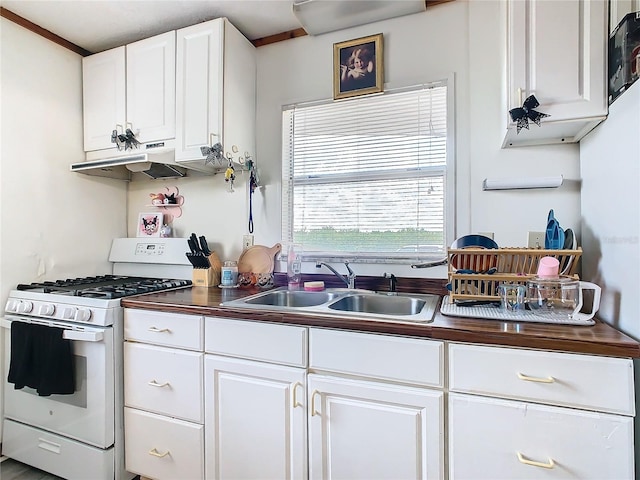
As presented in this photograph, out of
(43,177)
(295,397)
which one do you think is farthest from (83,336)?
(43,177)

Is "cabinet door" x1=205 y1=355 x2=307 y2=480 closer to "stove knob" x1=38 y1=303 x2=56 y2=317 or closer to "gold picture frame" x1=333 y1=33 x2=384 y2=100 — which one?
"stove knob" x1=38 y1=303 x2=56 y2=317

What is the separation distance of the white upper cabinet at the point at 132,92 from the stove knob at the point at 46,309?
1029mm

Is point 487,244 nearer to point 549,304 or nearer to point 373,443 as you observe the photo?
point 549,304

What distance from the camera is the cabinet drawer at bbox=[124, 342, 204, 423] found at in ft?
4.94

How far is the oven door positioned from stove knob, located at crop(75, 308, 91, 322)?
1.4 inches

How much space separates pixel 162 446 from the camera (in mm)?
1569

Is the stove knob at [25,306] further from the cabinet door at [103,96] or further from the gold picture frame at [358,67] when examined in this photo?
the gold picture frame at [358,67]

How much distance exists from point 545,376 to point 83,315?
1.81 meters

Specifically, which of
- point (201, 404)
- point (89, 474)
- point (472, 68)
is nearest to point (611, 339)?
point (472, 68)

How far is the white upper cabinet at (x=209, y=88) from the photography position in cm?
193

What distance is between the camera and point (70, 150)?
2229 mm

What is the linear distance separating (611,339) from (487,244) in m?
0.57

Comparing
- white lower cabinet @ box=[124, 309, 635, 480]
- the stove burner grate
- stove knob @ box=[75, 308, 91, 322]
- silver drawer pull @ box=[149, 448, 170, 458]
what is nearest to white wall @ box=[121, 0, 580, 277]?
the stove burner grate

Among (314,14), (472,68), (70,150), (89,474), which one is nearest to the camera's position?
(89,474)
